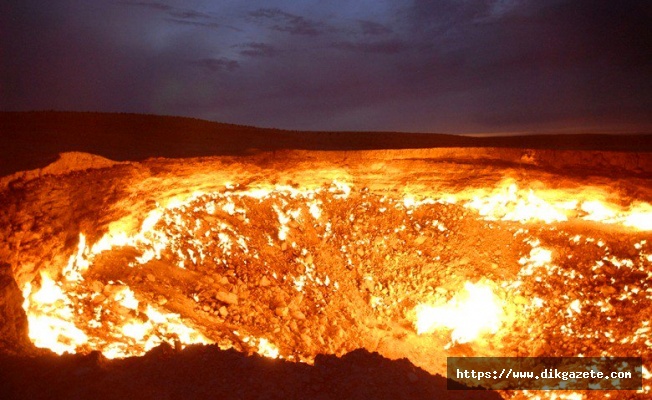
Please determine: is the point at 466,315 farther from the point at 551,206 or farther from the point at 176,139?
the point at 176,139

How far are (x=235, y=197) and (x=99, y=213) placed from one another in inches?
66.1

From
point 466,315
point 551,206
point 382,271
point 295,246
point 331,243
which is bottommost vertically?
point 466,315

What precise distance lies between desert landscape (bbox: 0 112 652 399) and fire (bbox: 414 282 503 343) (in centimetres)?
2

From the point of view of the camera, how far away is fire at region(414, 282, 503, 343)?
521cm

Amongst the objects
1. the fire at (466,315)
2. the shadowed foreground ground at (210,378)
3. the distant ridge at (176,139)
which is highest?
the distant ridge at (176,139)

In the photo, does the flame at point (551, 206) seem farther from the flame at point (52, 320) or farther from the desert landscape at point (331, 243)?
the flame at point (52, 320)

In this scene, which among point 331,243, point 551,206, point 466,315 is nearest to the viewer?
point 551,206

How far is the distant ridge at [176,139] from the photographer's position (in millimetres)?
4477

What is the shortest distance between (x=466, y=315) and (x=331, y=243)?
7.15ft

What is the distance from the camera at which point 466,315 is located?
207 inches

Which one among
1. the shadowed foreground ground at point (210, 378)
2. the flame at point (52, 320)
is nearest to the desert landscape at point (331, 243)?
the flame at point (52, 320)

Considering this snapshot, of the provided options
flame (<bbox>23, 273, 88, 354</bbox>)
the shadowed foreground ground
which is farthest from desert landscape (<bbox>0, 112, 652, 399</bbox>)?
the shadowed foreground ground

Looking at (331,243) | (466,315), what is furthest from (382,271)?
(466,315)

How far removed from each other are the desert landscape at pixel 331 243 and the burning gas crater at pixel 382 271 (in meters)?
0.02
